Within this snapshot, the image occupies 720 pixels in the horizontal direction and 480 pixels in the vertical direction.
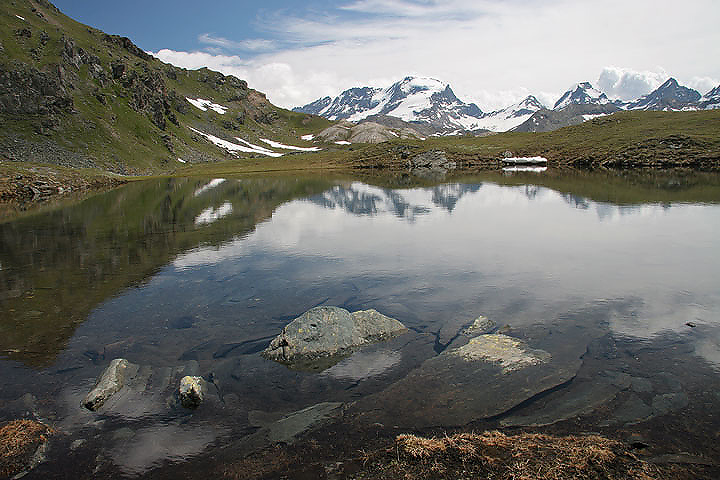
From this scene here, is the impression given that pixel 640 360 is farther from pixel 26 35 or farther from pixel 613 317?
pixel 26 35

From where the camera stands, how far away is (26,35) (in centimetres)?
15012

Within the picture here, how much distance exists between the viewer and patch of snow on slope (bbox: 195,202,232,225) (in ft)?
138

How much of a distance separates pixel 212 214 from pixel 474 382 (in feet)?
135

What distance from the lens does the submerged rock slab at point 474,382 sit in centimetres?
1031

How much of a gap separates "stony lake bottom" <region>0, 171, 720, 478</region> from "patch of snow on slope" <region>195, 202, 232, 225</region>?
20.8 ft

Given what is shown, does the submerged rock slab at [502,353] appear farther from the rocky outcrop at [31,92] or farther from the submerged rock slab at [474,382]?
the rocky outcrop at [31,92]

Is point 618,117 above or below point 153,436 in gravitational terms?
above

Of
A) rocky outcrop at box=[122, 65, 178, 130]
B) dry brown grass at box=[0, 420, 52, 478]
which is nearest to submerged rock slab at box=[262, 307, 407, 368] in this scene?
dry brown grass at box=[0, 420, 52, 478]

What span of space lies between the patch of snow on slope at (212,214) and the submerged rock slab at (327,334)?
95.9ft

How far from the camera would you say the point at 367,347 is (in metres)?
14.2

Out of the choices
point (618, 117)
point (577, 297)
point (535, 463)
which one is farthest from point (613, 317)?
point (618, 117)

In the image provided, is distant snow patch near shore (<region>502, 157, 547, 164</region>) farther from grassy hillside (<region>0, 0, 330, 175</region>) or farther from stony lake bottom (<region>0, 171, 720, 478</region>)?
grassy hillside (<region>0, 0, 330, 175</region>)

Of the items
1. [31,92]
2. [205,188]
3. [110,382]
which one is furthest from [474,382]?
[31,92]

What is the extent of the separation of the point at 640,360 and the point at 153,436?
13.8 meters
